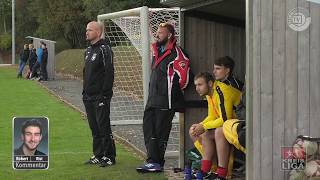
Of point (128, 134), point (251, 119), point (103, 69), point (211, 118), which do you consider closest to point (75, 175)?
point (103, 69)

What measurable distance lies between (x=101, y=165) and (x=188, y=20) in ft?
7.43

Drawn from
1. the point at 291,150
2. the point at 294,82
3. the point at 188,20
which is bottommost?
the point at 291,150

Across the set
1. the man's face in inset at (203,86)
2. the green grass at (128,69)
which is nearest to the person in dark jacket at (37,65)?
the green grass at (128,69)

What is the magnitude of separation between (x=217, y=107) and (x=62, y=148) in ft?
14.1

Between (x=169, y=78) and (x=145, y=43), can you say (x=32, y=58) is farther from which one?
(x=169, y=78)

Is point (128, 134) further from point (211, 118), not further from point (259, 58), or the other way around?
point (259, 58)

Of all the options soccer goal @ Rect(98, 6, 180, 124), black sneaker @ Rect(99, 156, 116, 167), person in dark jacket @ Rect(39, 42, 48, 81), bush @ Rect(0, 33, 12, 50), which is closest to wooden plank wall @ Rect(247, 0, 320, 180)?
black sneaker @ Rect(99, 156, 116, 167)

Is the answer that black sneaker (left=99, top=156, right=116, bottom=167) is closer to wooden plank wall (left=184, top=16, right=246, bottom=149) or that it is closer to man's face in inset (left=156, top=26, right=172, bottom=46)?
wooden plank wall (left=184, top=16, right=246, bottom=149)

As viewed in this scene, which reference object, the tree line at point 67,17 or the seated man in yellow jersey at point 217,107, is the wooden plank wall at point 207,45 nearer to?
the seated man in yellow jersey at point 217,107

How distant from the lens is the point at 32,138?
6695 millimetres

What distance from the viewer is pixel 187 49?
28.8 feet

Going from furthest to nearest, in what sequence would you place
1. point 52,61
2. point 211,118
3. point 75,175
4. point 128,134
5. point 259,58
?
point 52,61 < point 128,134 < point 75,175 < point 211,118 < point 259,58

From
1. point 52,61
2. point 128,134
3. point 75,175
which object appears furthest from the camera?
point 52,61

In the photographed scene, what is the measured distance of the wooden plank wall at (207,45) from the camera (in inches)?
343
